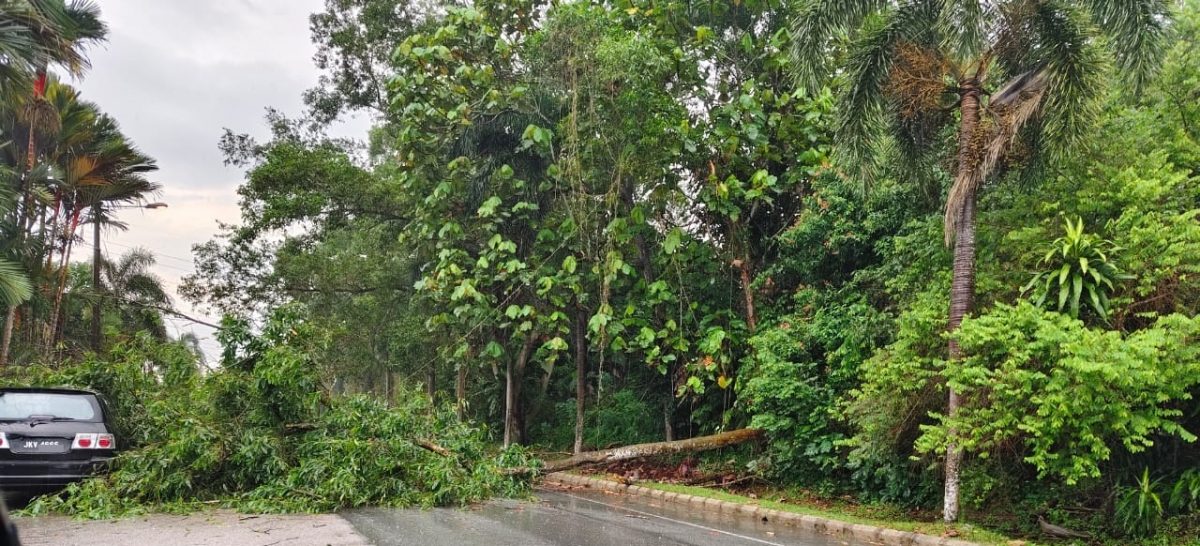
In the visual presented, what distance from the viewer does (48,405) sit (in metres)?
8.67

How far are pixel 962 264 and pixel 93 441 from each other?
452 inches

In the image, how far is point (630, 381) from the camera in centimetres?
2127

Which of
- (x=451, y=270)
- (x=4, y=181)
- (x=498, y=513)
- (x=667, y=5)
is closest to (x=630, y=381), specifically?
(x=451, y=270)

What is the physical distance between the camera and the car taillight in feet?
28.1

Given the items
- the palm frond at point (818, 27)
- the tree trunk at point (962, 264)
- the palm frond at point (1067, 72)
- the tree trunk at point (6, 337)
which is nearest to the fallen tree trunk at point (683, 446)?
the tree trunk at point (962, 264)

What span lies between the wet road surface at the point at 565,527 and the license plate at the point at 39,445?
3.16 meters

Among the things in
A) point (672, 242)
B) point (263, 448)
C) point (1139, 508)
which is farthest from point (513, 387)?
point (1139, 508)

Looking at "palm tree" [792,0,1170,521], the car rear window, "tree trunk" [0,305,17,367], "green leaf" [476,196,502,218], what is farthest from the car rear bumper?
"tree trunk" [0,305,17,367]

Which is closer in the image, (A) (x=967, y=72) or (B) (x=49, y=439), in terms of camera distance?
(B) (x=49, y=439)

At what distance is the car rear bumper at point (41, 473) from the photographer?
315 inches

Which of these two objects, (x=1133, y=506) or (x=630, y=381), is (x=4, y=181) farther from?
(x=1133, y=506)

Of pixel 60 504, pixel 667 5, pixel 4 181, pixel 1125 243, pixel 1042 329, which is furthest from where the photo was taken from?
pixel 667 5

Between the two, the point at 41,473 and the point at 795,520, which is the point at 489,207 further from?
the point at 41,473

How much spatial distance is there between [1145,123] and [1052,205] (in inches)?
87.4
